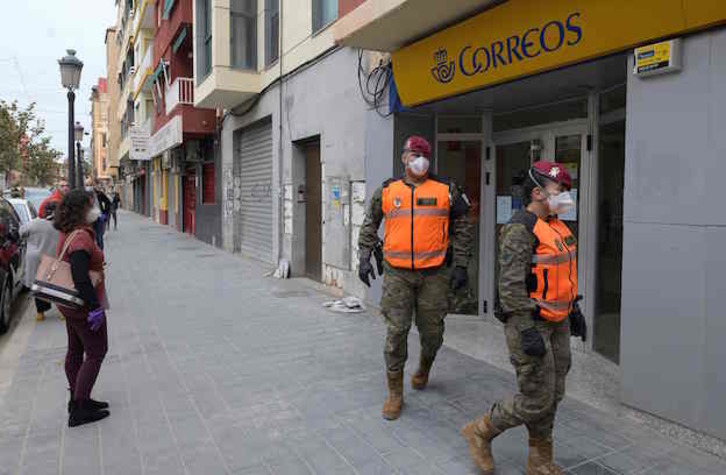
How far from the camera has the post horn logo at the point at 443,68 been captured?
5.69 meters

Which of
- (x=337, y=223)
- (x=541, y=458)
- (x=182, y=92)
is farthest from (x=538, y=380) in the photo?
(x=182, y=92)

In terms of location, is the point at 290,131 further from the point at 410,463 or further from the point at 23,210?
the point at 410,463

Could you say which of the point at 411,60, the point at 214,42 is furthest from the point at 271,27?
the point at 411,60

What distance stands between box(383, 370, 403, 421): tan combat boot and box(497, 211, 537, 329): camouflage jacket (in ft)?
4.54

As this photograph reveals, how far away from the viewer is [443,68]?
5762 millimetres

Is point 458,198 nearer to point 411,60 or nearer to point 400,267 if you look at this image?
point 400,267

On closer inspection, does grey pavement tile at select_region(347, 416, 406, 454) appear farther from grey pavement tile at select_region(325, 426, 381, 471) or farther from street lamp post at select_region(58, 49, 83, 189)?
street lamp post at select_region(58, 49, 83, 189)

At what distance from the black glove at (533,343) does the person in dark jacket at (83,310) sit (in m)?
2.75

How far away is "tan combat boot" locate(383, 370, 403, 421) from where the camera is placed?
3.95 meters

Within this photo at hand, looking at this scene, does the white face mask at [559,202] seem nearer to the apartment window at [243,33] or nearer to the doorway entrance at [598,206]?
the doorway entrance at [598,206]

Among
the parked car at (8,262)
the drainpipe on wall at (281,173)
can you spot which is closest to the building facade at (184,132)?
the drainpipe on wall at (281,173)

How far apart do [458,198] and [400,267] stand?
67cm

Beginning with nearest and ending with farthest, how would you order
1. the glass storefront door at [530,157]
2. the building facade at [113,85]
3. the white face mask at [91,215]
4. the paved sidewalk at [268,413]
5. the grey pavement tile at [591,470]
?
the grey pavement tile at [591,470]
the paved sidewalk at [268,413]
the white face mask at [91,215]
the glass storefront door at [530,157]
the building facade at [113,85]

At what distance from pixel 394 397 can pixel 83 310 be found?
2.23m
